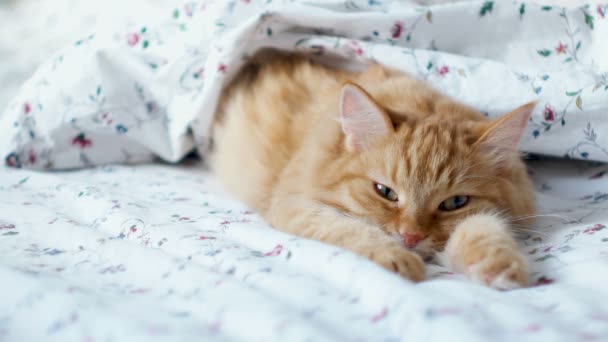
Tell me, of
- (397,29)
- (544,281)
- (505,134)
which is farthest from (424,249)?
(397,29)

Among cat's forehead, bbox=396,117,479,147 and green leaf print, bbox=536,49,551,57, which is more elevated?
green leaf print, bbox=536,49,551,57

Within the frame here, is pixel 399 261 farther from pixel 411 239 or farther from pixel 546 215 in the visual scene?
pixel 546 215

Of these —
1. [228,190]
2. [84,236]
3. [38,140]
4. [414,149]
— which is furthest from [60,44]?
[414,149]

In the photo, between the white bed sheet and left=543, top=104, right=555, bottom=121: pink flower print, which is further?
left=543, top=104, right=555, bottom=121: pink flower print

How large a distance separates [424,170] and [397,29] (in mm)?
773

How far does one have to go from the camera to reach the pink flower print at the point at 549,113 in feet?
5.53

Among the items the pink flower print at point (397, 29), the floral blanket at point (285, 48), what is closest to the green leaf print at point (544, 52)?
the floral blanket at point (285, 48)

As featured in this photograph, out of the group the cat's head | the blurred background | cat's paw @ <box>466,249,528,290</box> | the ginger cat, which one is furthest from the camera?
the blurred background

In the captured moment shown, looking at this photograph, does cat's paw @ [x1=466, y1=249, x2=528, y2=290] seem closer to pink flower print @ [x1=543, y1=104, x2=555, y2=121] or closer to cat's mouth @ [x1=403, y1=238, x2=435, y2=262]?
cat's mouth @ [x1=403, y1=238, x2=435, y2=262]

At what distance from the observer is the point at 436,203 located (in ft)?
4.15

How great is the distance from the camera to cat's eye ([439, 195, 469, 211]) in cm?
129

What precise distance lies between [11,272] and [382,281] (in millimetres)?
724

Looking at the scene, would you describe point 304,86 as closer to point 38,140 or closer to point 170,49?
point 170,49

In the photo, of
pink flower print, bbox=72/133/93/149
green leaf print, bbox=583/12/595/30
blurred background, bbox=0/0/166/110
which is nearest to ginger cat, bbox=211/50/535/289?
green leaf print, bbox=583/12/595/30
